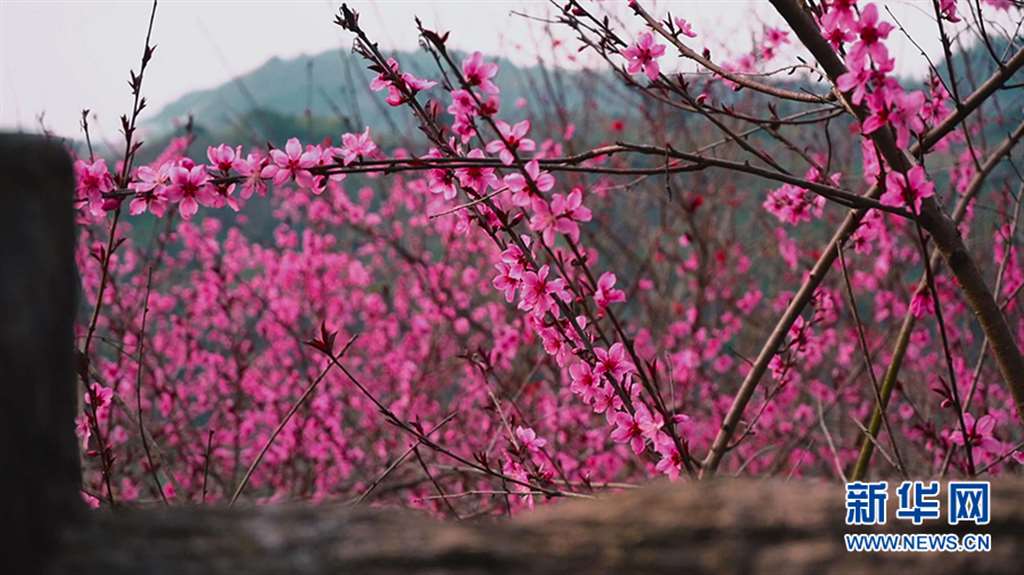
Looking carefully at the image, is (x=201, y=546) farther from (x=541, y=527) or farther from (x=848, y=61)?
(x=848, y=61)

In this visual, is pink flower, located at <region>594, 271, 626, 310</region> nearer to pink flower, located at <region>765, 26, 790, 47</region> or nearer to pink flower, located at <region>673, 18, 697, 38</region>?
pink flower, located at <region>673, 18, 697, 38</region>

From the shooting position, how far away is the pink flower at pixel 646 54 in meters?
2.46

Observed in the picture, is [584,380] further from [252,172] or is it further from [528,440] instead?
[252,172]

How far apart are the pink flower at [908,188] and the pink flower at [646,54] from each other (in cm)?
81

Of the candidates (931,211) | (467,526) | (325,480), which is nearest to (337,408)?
(325,480)

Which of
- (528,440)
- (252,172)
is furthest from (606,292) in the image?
(252,172)

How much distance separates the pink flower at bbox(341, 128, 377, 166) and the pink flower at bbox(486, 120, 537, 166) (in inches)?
14.2

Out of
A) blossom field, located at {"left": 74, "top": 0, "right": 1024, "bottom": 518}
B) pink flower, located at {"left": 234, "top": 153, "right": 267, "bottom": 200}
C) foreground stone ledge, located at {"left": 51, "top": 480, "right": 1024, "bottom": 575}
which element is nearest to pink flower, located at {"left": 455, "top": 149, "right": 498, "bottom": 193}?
blossom field, located at {"left": 74, "top": 0, "right": 1024, "bottom": 518}

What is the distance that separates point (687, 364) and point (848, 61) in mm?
4043

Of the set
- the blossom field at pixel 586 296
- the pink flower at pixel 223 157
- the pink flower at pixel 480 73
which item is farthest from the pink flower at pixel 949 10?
the pink flower at pixel 223 157

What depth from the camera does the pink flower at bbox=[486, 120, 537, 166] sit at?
1.94 meters

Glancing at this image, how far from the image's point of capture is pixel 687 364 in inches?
225

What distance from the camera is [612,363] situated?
2354 millimetres

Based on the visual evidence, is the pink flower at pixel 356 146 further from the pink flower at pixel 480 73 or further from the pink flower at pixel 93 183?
the pink flower at pixel 93 183
